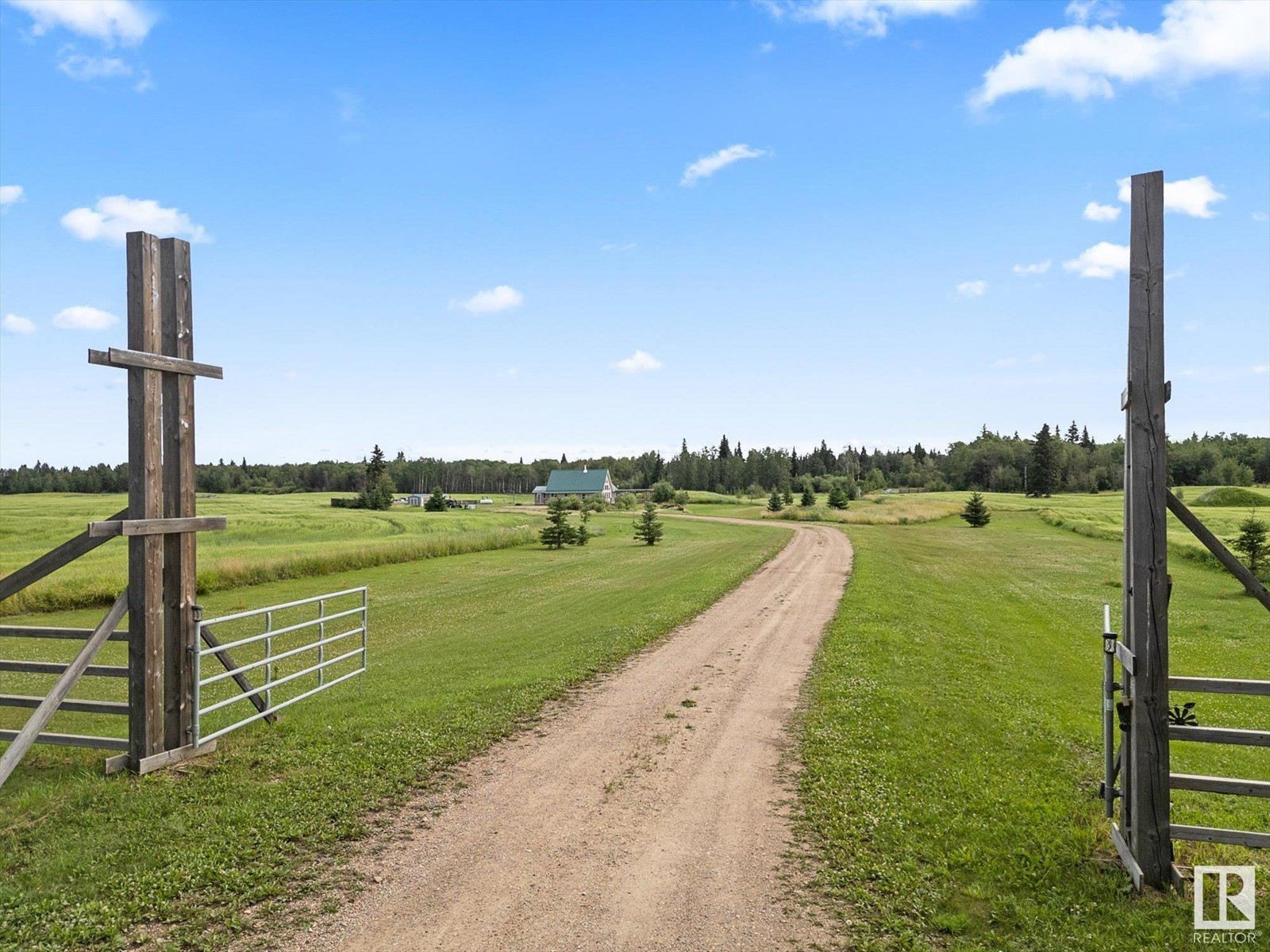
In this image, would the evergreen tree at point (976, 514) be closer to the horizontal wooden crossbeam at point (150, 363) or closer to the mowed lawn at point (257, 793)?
the mowed lawn at point (257, 793)

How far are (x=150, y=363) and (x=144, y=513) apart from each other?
1632 millimetres

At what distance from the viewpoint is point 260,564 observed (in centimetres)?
3228

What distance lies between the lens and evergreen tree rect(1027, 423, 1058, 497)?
324ft

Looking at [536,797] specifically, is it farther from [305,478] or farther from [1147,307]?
[305,478]

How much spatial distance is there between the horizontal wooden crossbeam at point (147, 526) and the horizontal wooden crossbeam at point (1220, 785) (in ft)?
31.0

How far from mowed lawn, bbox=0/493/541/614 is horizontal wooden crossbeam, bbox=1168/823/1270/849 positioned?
24838mm

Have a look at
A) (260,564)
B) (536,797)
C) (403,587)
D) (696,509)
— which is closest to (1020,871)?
(536,797)

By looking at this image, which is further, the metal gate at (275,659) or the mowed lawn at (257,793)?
the metal gate at (275,659)

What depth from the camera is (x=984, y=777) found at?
820 cm

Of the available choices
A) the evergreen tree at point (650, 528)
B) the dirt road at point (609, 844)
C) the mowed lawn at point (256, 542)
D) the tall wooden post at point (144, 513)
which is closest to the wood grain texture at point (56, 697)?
the tall wooden post at point (144, 513)

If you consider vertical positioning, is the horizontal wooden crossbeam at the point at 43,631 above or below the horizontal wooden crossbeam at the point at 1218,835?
above

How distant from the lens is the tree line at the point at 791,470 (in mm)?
100438

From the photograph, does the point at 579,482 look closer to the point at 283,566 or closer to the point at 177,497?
the point at 283,566

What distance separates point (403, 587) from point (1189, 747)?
83.4ft
